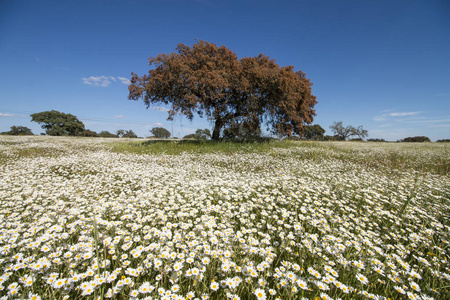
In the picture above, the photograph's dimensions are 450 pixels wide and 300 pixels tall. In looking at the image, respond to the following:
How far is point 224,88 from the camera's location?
1653 centimetres

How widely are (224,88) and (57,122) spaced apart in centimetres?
8788

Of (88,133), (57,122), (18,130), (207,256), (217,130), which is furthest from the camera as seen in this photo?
→ (88,133)

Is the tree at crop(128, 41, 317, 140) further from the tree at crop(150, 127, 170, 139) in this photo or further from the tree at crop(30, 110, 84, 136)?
the tree at crop(150, 127, 170, 139)

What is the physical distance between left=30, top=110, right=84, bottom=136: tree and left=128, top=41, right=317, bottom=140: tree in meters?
76.8

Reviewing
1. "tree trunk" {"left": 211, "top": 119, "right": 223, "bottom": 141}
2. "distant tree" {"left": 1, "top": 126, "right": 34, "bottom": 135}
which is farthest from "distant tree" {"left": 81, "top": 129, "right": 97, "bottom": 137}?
"tree trunk" {"left": 211, "top": 119, "right": 223, "bottom": 141}

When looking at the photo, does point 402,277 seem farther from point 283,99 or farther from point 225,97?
point 225,97

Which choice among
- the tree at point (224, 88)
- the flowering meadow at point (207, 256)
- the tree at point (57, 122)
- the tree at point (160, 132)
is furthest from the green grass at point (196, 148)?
the tree at point (160, 132)

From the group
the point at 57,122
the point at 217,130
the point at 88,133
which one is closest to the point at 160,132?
the point at 88,133

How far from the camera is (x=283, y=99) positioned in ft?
55.0

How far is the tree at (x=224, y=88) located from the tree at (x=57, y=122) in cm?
7682

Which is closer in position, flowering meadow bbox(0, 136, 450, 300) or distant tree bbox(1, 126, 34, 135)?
flowering meadow bbox(0, 136, 450, 300)

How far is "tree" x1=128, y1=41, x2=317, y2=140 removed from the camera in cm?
1598

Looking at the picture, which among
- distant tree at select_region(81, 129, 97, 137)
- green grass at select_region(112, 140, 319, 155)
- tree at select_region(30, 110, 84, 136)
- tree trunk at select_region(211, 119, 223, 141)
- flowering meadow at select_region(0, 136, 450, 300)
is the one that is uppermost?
tree at select_region(30, 110, 84, 136)

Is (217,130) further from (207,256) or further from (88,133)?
(88,133)
